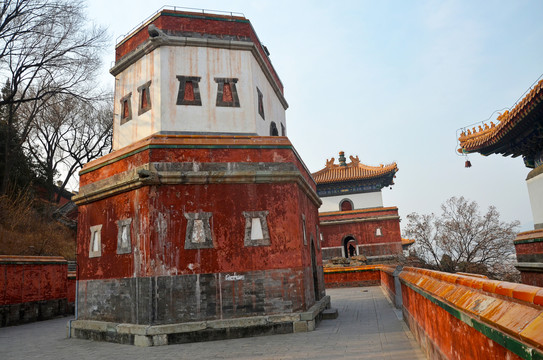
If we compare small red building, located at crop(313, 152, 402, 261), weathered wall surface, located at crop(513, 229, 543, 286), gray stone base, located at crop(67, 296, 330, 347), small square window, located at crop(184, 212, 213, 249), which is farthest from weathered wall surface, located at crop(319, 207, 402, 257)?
small square window, located at crop(184, 212, 213, 249)

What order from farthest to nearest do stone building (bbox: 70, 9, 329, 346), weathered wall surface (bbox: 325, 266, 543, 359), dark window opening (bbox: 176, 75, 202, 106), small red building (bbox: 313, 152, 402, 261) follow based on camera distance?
1. small red building (bbox: 313, 152, 402, 261)
2. dark window opening (bbox: 176, 75, 202, 106)
3. stone building (bbox: 70, 9, 329, 346)
4. weathered wall surface (bbox: 325, 266, 543, 359)

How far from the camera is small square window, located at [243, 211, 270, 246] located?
9.05 m

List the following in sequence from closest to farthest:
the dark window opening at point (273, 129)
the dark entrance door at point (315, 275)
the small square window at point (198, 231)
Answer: the small square window at point (198, 231) → the dark entrance door at point (315, 275) → the dark window opening at point (273, 129)

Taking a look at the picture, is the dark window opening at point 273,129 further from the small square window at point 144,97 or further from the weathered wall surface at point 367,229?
the weathered wall surface at point 367,229

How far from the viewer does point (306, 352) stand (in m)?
6.59

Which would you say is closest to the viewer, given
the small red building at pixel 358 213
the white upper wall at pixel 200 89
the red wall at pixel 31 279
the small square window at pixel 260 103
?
the white upper wall at pixel 200 89

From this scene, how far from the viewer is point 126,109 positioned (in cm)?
1274

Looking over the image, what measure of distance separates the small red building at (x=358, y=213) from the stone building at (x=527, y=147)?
14.9 metres

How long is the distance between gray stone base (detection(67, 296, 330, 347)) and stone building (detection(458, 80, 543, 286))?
6.41 m

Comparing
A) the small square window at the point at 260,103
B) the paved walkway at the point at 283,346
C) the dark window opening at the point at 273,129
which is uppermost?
the small square window at the point at 260,103

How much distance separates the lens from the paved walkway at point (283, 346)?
21.2ft

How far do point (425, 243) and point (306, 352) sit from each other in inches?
648

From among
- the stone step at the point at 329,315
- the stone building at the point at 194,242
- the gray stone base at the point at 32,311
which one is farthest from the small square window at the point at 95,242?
the stone step at the point at 329,315

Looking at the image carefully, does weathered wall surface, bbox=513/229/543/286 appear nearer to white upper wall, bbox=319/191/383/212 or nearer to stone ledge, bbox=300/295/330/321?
stone ledge, bbox=300/295/330/321
